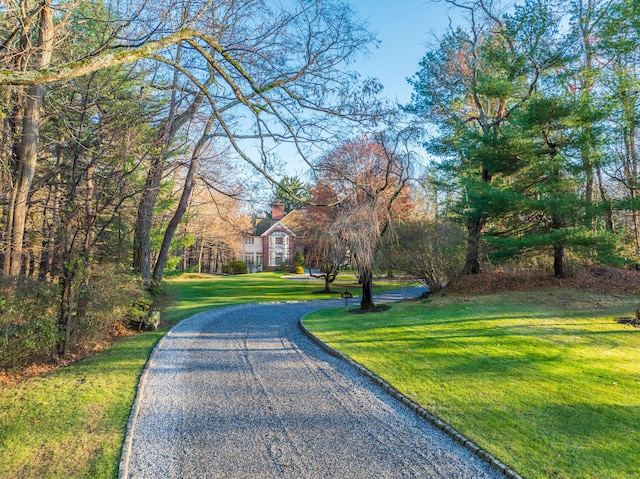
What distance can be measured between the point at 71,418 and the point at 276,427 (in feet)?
8.25

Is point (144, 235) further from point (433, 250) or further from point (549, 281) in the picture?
point (549, 281)

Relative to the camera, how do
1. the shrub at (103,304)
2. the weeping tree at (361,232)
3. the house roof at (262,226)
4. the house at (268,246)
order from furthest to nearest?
the house roof at (262,226)
the house at (268,246)
the weeping tree at (361,232)
the shrub at (103,304)

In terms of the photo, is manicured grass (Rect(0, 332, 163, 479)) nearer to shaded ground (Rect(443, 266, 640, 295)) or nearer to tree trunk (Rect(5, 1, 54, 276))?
tree trunk (Rect(5, 1, 54, 276))

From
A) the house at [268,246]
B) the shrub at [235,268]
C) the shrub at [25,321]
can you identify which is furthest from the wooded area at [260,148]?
the house at [268,246]

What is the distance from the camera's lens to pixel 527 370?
6.19 metres

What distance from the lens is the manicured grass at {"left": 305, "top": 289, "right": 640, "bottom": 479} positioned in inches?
155

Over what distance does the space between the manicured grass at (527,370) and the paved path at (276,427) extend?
1.71 feet

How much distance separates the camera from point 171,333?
1046 cm

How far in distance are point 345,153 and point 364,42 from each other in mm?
15185

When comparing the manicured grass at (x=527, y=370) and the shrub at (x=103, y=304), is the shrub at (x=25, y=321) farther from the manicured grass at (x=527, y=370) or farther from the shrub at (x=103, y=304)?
the manicured grass at (x=527, y=370)

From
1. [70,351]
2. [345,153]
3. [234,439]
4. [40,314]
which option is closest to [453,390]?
[234,439]

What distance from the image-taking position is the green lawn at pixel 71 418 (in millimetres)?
3688

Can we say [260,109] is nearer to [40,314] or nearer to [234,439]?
[234,439]

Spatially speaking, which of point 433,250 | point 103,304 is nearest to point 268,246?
point 433,250
